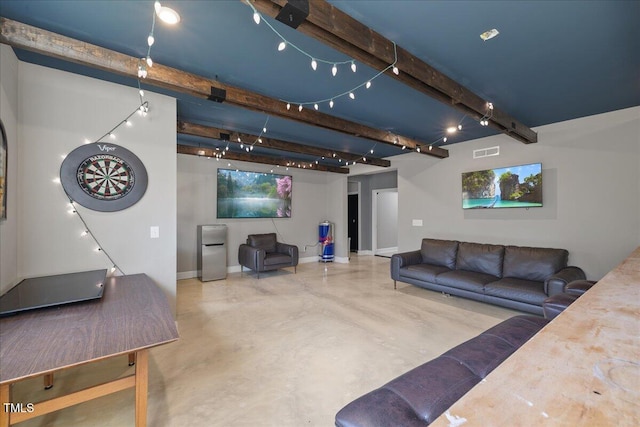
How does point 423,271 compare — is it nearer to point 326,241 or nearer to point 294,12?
point 326,241

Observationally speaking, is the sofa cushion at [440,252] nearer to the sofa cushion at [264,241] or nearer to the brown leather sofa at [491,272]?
the brown leather sofa at [491,272]

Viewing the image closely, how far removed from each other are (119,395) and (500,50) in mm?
4010

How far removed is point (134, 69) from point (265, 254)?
398 centimetres

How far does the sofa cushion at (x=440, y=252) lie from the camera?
4.61 meters

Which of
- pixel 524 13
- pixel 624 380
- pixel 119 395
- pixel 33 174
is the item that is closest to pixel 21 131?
pixel 33 174

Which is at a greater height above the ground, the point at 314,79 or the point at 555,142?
the point at 314,79

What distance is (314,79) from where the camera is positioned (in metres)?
2.75

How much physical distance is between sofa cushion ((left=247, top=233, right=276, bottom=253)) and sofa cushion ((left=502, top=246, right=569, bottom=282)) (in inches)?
176

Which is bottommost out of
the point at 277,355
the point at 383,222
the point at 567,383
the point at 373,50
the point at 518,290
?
the point at 277,355

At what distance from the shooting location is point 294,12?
1.57 metres

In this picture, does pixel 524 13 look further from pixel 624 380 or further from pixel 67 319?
pixel 67 319

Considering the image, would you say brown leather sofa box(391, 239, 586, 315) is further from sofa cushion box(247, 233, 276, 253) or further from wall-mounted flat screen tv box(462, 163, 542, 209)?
sofa cushion box(247, 233, 276, 253)

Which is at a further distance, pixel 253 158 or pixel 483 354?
pixel 253 158

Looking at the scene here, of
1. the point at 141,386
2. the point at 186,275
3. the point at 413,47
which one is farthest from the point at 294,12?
the point at 186,275
